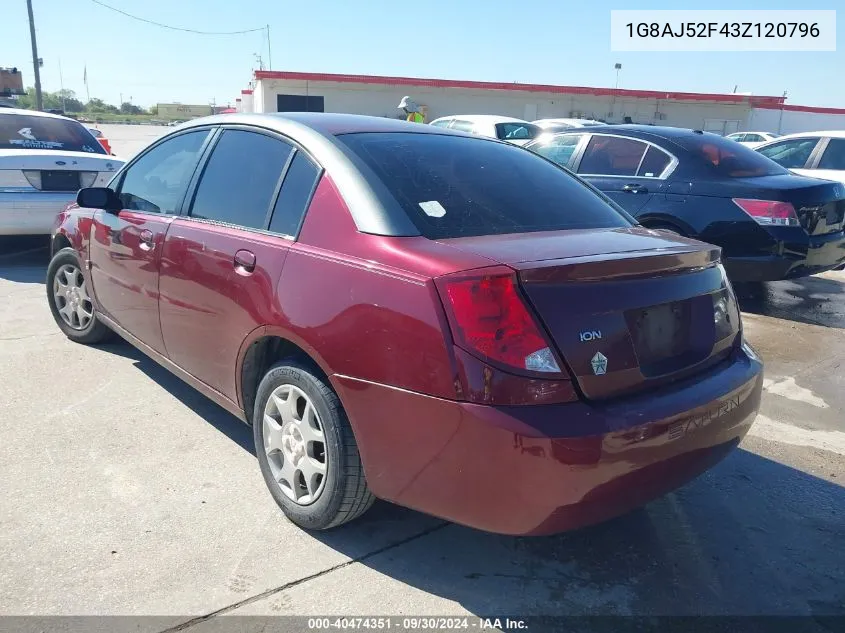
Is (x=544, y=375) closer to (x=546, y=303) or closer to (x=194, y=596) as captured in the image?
(x=546, y=303)

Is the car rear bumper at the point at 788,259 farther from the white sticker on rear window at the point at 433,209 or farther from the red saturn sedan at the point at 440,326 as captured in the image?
the white sticker on rear window at the point at 433,209

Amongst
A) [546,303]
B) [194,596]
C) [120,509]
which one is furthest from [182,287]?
[546,303]

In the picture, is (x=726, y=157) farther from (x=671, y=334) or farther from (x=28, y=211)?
(x=28, y=211)

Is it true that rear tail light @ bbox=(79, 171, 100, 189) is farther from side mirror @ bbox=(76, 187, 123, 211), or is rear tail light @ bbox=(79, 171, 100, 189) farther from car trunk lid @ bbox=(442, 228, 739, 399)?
car trunk lid @ bbox=(442, 228, 739, 399)

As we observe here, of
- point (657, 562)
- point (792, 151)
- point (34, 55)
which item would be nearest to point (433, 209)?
point (657, 562)

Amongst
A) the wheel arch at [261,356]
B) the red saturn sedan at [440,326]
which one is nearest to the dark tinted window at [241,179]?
the red saturn sedan at [440,326]

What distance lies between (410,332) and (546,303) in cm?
43

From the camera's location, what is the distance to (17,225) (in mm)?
6738

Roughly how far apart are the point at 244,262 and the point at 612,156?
507cm

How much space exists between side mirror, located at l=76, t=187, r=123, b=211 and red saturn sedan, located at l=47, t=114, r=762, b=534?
0.73 m

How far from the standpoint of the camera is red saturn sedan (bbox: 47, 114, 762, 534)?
2.08 metres

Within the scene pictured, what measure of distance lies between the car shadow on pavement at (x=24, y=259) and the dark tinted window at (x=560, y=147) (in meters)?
5.44

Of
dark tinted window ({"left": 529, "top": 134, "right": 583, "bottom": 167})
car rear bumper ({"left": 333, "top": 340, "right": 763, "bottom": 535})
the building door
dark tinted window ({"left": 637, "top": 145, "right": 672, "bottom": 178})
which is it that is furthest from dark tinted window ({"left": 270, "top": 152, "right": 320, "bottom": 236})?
the building door

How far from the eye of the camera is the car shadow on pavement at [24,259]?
7027 millimetres
